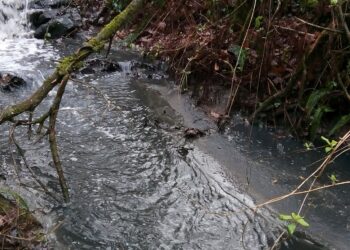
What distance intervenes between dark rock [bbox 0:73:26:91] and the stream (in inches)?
5.9

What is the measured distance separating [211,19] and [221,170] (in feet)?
9.72

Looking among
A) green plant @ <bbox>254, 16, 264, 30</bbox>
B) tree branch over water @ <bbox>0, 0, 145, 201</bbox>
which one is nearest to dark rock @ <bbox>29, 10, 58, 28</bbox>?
green plant @ <bbox>254, 16, 264, 30</bbox>

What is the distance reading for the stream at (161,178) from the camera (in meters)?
4.11

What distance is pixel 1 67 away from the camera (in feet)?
26.5

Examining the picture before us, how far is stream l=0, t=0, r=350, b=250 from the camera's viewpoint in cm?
411

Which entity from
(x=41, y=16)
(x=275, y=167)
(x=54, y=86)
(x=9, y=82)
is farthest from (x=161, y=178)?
(x=41, y=16)

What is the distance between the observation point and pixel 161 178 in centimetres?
493

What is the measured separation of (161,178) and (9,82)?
3519mm

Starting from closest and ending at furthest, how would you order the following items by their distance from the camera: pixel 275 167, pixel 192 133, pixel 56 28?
pixel 275 167 → pixel 192 133 → pixel 56 28

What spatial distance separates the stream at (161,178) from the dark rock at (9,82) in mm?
149

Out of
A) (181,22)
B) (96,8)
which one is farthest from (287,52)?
(96,8)

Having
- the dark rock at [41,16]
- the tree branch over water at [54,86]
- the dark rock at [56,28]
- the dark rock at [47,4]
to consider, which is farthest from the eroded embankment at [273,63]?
the dark rock at [47,4]

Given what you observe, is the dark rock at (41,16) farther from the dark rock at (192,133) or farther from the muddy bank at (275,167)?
the dark rock at (192,133)

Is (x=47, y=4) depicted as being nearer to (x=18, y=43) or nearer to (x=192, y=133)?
(x=18, y=43)
